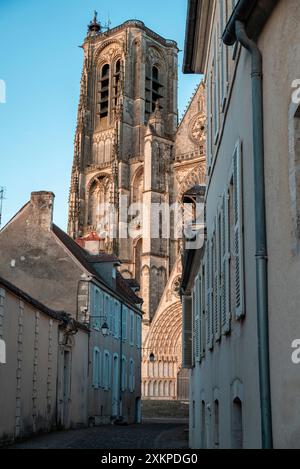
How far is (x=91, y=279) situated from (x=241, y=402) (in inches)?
692

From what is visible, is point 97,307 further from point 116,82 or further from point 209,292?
point 116,82

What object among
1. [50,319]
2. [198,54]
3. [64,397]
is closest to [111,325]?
[64,397]

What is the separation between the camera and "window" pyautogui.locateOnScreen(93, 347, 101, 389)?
2455 centimetres

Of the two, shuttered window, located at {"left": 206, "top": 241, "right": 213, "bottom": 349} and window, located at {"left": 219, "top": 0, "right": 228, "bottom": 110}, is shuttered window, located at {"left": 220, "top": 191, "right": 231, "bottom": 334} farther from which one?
shuttered window, located at {"left": 206, "top": 241, "right": 213, "bottom": 349}

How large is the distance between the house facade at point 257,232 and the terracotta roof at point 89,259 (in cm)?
1660

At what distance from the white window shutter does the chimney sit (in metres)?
18.4

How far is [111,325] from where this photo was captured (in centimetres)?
2734

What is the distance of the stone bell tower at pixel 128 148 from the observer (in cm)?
4797

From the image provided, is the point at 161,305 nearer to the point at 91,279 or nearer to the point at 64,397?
the point at 91,279

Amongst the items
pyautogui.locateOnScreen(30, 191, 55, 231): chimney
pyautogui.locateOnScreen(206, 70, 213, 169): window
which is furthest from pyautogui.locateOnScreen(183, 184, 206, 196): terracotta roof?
pyautogui.locateOnScreen(30, 191, 55, 231): chimney

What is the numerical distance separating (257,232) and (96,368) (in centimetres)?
2026

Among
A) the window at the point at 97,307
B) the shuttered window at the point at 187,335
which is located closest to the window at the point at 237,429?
the shuttered window at the point at 187,335

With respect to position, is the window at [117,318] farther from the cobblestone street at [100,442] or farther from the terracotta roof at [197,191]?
the terracotta roof at [197,191]
